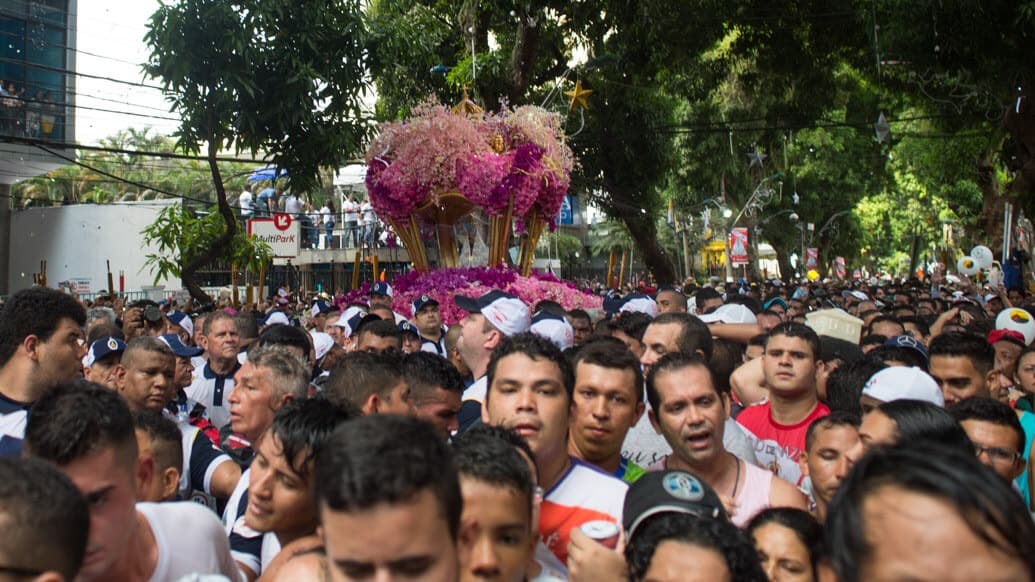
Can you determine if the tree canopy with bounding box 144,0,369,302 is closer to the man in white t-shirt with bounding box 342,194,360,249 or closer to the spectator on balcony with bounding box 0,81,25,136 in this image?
the spectator on balcony with bounding box 0,81,25,136

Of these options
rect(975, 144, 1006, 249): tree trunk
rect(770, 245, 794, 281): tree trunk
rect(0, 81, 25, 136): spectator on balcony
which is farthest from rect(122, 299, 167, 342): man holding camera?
rect(770, 245, 794, 281): tree trunk

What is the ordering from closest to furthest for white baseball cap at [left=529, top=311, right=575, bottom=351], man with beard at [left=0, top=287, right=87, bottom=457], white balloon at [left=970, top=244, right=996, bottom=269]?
man with beard at [left=0, top=287, right=87, bottom=457] < white baseball cap at [left=529, top=311, right=575, bottom=351] < white balloon at [left=970, top=244, right=996, bottom=269]

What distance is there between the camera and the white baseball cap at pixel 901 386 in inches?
173

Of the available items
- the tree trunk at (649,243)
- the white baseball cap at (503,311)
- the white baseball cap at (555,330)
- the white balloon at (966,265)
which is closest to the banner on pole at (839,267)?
the tree trunk at (649,243)

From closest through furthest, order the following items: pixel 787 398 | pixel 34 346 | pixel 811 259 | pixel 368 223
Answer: pixel 34 346 → pixel 787 398 → pixel 368 223 → pixel 811 259

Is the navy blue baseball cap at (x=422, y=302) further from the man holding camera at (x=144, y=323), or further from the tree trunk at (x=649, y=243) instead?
the tree trunk at (x=649, y=243)

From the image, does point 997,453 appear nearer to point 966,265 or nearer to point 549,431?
point 549,431

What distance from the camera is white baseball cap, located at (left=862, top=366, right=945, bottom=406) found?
14.5 ft

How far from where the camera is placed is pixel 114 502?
2809mm

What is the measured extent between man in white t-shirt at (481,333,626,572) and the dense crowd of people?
11mm

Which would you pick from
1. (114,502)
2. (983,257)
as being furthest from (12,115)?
(114,502)

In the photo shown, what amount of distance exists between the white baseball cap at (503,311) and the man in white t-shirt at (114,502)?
3.07 m

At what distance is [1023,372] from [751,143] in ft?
98.1

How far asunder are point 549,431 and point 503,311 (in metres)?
2.49
